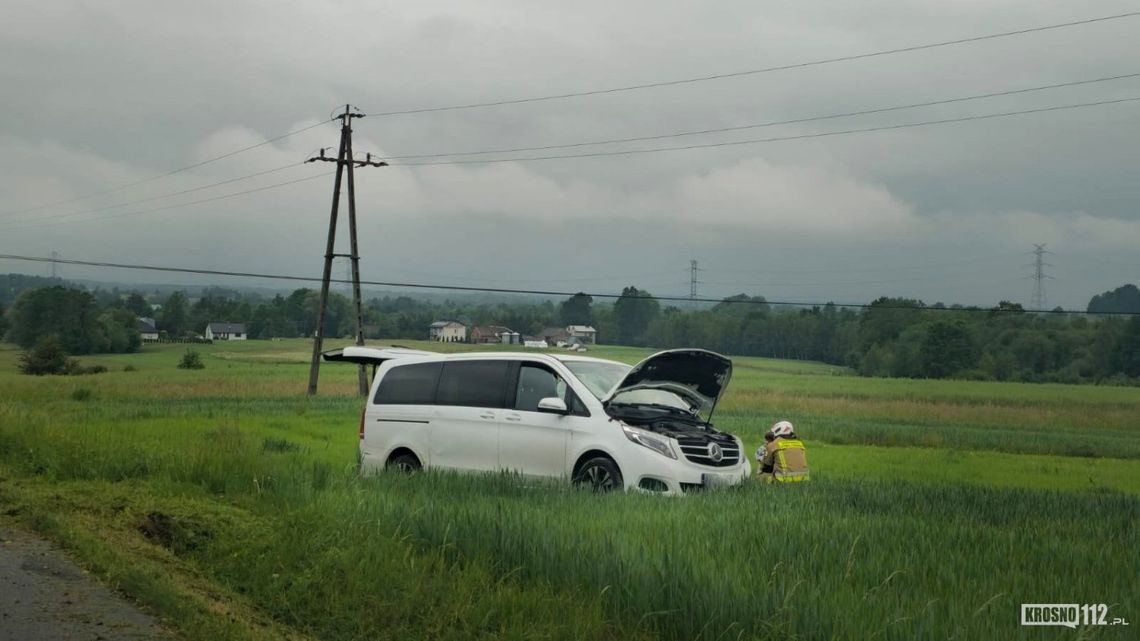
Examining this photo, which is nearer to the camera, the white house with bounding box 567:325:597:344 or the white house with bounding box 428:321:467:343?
the white house with bounding box 428:321:467:343

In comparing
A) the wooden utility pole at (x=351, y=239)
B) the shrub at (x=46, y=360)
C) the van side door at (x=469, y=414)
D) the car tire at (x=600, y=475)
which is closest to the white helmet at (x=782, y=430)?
the car tire at (x=600, y=475)

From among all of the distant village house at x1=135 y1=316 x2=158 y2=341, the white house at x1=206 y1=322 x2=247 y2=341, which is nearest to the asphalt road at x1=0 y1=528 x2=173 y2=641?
the white house at x1=206 y1=322 x2=247 y2=341

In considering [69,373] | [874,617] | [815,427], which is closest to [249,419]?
[815,427]

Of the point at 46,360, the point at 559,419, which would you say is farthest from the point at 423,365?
the point at 46,360

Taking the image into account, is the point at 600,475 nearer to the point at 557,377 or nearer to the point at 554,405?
the point at 554,405

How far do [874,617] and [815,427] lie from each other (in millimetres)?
31002

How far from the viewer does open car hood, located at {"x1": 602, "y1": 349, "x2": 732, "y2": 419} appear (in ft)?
47.2

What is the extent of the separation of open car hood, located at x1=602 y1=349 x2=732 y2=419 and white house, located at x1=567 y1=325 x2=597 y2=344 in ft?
112

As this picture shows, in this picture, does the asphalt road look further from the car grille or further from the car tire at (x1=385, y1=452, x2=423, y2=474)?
the car grille

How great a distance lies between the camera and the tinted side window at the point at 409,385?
1484cm

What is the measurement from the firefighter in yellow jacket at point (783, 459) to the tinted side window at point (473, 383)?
3.86 meters

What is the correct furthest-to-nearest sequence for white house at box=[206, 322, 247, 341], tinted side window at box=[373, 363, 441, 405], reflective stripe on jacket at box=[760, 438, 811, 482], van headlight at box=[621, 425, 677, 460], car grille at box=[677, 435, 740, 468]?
1. white house at box=[206, 322, 247, 341]
2. tinted side window at box=[373, 363, 441, 405]
3. reflective stripe on jacket at box=[760, 438, 811, 482]
4. car grille at box=[677, 435, 740, 468]
5. van headlight at box=[621, 425, 677, 460]

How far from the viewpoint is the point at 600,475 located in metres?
12.9

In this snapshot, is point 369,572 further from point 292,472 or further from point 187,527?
point 292,472
